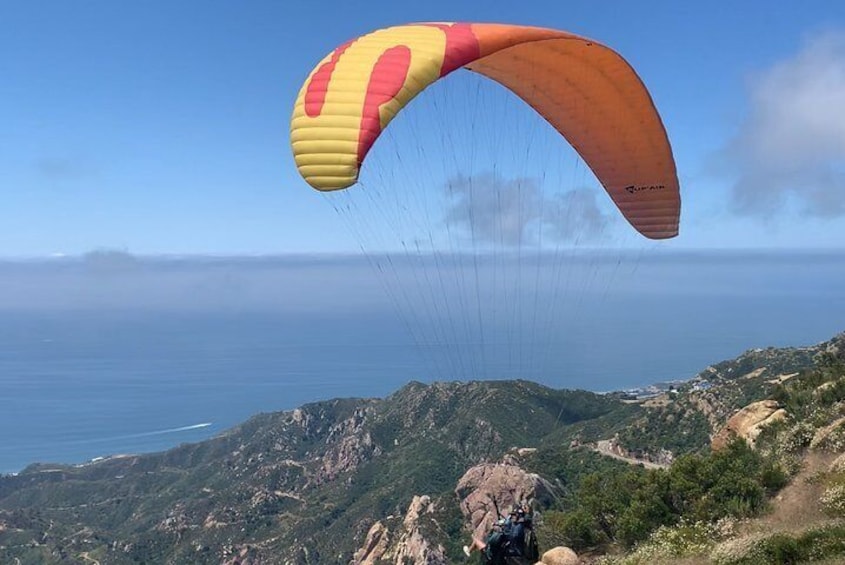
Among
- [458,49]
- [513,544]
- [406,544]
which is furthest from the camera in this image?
[406,544]

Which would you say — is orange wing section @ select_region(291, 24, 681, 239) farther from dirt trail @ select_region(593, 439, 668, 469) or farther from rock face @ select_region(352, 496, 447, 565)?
dirt trail @ select_region(593, 439, 668, 469)

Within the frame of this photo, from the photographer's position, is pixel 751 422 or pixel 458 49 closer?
pixel 458 49

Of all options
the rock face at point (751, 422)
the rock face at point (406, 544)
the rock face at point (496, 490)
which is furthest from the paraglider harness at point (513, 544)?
the rock face at point (406, 544)

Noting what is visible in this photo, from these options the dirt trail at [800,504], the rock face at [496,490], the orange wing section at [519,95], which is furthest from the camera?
the rock face at [496,490]

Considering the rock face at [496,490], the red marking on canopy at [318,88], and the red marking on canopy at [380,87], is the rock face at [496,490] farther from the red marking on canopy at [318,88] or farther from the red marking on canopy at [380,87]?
the red marking on canopy at [380,87]

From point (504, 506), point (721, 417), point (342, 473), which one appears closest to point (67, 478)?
point (342, 473)

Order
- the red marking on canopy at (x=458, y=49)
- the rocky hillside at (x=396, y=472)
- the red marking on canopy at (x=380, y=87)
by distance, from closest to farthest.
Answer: the red marking on canopy at (x=380, y=87)
the red marking on canopy at (x=458, y=49)
the rocky hillside at (x=396, y=472)

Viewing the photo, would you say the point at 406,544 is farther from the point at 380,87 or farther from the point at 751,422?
the point at 380,87

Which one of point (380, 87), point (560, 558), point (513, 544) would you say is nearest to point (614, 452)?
point (560, 558)
